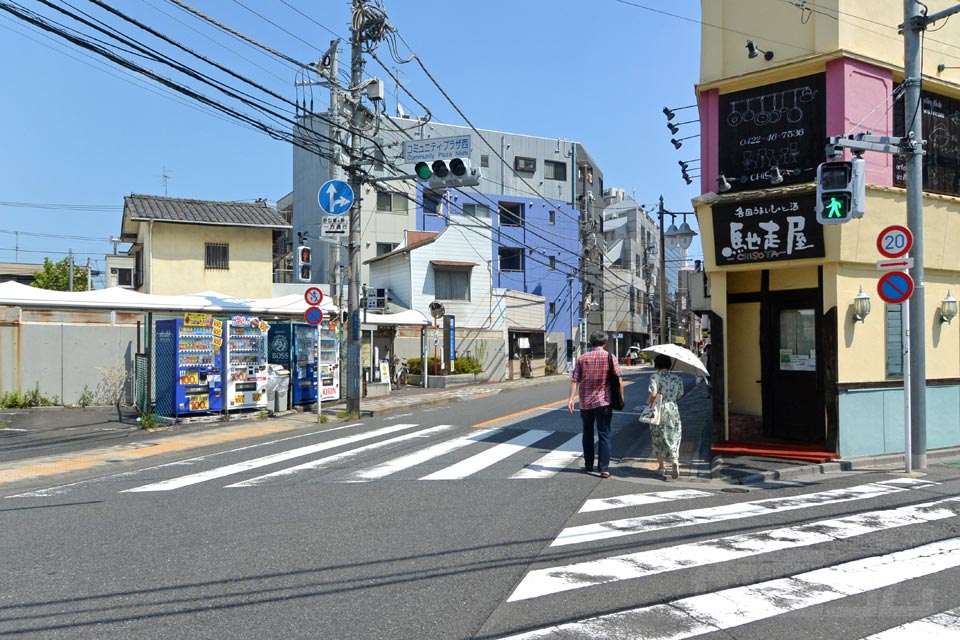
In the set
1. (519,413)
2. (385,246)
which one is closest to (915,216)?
(519,413)

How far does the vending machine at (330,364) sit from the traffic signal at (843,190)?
13.1 metres

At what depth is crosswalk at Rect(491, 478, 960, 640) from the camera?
174 inches

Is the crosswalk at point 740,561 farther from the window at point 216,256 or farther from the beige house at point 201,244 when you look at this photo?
the window at point 216,256

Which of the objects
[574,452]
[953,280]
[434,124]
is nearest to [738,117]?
[953,280]

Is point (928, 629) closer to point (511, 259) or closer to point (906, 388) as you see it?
point (906, 388)

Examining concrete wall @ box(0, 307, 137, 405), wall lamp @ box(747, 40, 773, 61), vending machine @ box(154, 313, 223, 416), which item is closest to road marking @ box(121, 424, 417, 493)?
vending machine @ box(154, 313, 223, 416)

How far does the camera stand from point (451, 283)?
3369 cm

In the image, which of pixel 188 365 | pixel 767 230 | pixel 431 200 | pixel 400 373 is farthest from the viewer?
pixel 400 373

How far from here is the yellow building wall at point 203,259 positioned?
88.3 feet

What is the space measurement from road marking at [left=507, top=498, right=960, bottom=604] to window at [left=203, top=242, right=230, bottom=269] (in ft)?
82.5

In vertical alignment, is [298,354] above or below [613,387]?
above

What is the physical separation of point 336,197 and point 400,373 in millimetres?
12759

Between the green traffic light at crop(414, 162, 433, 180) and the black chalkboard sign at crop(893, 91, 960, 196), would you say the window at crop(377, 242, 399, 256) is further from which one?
the black chalkboard sign at crop(893, 91, 960, 196)

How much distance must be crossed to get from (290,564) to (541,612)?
7.10ft
